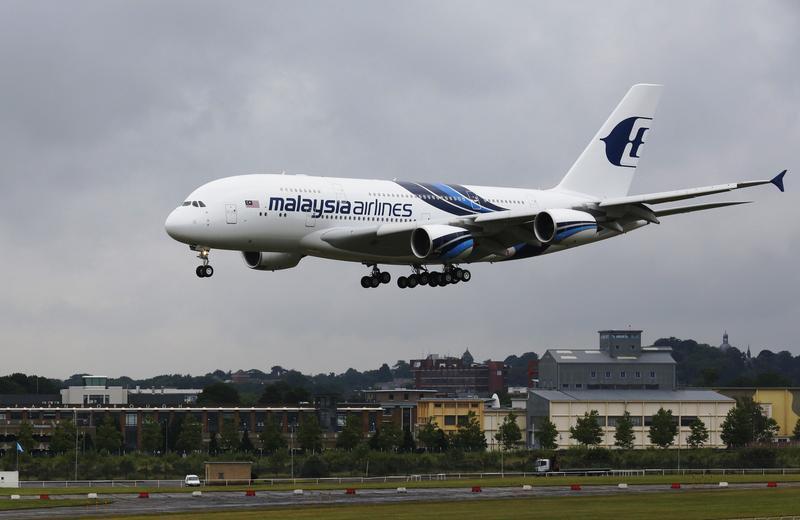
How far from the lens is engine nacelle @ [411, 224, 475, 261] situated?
7925cm

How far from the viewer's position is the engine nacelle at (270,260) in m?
83.1

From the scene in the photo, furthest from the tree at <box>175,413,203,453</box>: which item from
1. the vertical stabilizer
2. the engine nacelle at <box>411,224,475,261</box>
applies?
the engine nacelle at <box>411,224,475,261</box>

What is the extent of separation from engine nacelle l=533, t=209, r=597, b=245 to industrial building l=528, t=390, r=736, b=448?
9374 cm

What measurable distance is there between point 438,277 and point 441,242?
239 inches

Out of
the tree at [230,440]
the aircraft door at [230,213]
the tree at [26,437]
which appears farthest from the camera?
the tree at [230,440]

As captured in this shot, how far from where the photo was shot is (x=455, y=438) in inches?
7042

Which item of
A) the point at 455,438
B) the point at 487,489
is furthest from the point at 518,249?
the point at 455,438

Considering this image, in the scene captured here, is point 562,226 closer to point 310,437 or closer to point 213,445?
point 310,437

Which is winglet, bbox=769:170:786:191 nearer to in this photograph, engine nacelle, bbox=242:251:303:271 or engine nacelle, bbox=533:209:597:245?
engine nacelle, bbox=533:209:597:245

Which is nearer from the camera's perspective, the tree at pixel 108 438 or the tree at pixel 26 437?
the tree at pixel 26 437

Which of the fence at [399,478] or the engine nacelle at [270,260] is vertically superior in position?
the engine nacelle at [270,260]

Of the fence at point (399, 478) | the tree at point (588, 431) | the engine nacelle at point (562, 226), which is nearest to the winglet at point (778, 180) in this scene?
the engine nacelle at point (562, 226)

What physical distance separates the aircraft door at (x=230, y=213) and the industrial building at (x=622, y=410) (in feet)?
345

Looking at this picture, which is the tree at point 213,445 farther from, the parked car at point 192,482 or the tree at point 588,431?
the tree at point 588,431
